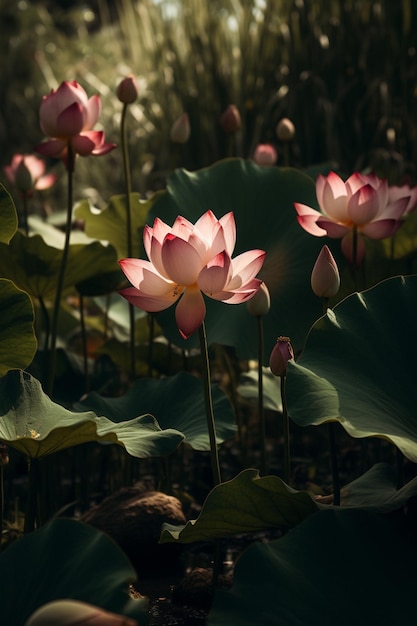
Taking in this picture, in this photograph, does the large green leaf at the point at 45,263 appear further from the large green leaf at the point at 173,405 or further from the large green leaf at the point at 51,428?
the large green leaf at the point at 51,428

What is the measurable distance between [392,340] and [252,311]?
0.90ft

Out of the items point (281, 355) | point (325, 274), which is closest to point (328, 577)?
point (281, 355)

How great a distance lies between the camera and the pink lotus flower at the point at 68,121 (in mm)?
1731

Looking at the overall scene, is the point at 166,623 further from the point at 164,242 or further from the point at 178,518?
the point at 164,242

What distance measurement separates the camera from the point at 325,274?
138 centimetres

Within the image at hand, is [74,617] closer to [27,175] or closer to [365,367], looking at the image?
[365,367]

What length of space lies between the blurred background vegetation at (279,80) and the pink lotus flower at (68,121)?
44.7 inches

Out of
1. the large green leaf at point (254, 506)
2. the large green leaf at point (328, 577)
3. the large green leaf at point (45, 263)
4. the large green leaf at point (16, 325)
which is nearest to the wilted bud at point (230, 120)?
the large green leaf at point (45, 263)

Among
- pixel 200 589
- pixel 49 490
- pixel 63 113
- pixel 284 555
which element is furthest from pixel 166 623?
pixel 63 113

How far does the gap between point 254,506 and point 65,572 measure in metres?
0.28

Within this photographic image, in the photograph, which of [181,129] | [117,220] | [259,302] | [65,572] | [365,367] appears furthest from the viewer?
[117,220]

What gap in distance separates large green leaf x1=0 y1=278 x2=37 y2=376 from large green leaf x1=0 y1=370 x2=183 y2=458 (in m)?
0.14

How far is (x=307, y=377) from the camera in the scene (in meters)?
1.23

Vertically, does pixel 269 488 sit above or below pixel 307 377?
below
